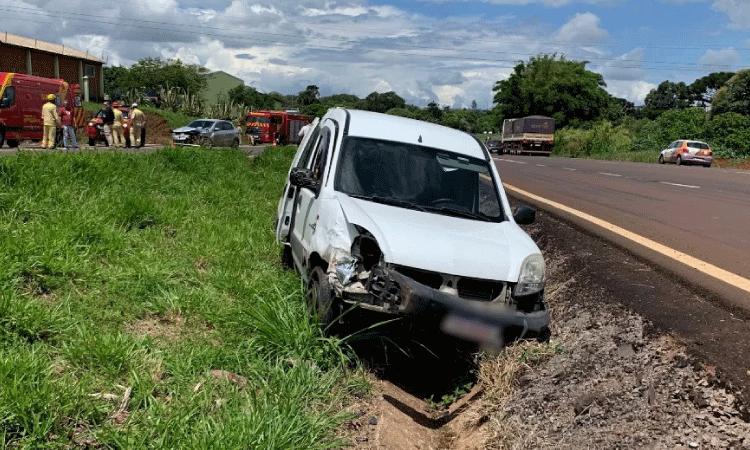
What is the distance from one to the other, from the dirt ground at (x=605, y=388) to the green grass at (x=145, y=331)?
498 millimetres

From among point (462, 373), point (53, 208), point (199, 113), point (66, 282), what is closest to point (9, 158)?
point (53, 208)

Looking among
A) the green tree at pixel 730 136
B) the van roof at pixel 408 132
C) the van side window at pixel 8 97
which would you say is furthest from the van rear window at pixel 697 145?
the van roof at pixel 408 132

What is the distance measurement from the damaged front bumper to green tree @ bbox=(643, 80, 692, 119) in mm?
119301

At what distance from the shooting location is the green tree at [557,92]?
284ft

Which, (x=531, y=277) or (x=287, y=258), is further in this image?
(x=287, y=258)

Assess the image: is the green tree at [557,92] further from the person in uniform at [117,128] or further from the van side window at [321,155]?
the van side window at [321,155]

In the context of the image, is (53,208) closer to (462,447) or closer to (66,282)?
(66,282)

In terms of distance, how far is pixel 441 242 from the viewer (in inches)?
198

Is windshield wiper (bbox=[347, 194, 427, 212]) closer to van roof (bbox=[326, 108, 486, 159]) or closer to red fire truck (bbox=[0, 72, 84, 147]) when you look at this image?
van roof (bbox=[326, 108, 486, 159])

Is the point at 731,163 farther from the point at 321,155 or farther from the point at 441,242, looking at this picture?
the point at 441,242

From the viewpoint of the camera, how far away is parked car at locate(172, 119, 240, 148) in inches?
1268

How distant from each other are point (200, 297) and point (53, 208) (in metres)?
2.60

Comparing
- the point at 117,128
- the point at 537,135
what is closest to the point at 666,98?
the point at 537,135

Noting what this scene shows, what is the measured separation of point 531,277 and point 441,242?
0.68 m
